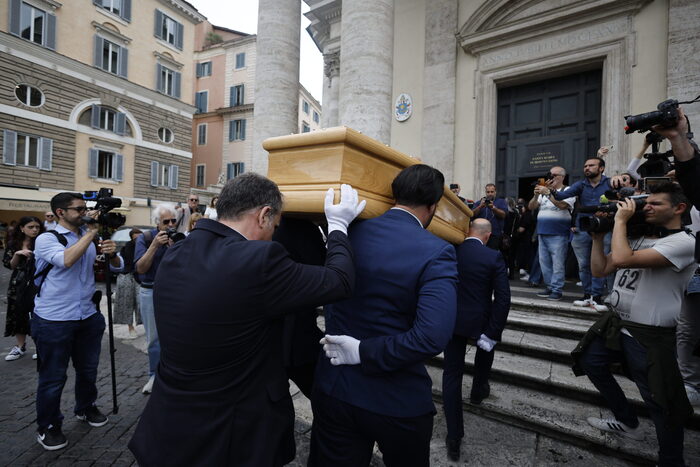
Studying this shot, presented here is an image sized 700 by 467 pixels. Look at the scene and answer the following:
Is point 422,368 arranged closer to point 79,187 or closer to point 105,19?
point 79,187

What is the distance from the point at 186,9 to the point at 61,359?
2774cm

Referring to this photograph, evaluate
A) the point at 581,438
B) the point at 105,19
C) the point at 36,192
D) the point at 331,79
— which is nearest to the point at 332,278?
the point at 581,438

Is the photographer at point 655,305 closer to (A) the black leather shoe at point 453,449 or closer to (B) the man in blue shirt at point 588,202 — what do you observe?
(A) the black leather shoe at point 453,449

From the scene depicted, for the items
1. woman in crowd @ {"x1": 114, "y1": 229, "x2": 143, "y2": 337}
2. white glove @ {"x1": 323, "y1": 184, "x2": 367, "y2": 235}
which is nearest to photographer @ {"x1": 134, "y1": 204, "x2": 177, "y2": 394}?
woman in crowd @ {"x1": 114, "y1": 229, "x2": 143, "y2": 337}

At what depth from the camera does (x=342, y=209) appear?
1600 mm

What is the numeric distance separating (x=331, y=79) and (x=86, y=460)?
12429 mm

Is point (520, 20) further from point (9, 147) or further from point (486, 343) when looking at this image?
point (9, 147)

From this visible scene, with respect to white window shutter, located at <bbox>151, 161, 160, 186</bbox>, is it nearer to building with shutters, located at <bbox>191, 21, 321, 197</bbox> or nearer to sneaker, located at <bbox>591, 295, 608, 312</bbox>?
building with shutters, located at <bbox>191, 21, 321, 197</bbox>

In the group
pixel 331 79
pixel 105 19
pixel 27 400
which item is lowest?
pixel 27 400

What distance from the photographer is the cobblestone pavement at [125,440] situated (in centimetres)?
273

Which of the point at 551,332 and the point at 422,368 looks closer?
the point at 422,368

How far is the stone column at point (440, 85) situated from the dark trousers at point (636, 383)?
6.52 metres

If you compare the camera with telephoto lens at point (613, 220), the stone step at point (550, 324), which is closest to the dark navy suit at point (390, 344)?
the camera with telephoto lens at point (613, 220)

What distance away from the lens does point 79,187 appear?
19.2 metres
